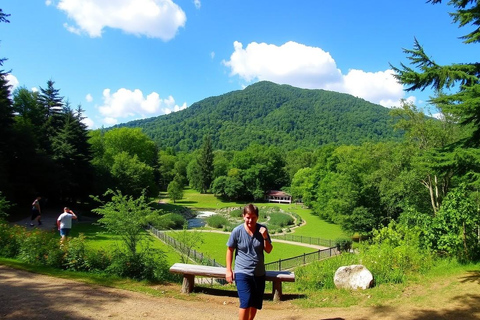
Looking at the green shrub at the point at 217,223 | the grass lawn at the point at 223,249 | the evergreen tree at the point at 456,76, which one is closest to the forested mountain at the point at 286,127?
the green shrub at the point at 217,223

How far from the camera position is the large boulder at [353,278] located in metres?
6.70

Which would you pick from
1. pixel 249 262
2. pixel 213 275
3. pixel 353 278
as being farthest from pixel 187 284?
pixel 353 278

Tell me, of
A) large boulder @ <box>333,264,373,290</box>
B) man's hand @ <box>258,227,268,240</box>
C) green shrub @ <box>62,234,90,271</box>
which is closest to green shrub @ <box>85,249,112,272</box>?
green shrub @ <box>62,234,90,271</box>

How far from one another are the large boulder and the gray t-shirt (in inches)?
141

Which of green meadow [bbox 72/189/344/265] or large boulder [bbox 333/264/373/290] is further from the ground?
large boulder [bbox 333/264/373/290]

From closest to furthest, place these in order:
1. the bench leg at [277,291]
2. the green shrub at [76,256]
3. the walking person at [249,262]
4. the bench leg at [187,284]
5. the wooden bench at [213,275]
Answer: the walking person at [249,262] < the wooden bench at [213,275] < the bench leg at [277,291] < the bench leg at [187,284] < the green shrub at [76,256]

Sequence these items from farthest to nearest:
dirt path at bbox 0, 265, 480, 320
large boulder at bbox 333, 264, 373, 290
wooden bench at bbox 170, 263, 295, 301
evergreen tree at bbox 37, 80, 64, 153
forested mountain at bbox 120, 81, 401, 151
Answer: forested mountain at bbox 120, 81, 401, 151, evergreen tree at bbox 37, 80, 64, 153, large boulder at bbox 333, 264, 373, 290, wooden bench at bbox 170, 263, 295, 301, dirt path at bbox 0, 265, 480, 320

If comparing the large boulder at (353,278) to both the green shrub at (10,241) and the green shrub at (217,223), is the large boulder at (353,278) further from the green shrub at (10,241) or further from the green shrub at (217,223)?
the green shrub at (217,223)

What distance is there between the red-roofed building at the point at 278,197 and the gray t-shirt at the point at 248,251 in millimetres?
64121

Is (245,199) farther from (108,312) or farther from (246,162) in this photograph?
(108,312)

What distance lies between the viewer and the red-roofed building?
67500 millimetres

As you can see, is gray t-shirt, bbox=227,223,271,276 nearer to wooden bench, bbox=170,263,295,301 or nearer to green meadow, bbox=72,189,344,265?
wooden bench, bbox=170,263,295,301

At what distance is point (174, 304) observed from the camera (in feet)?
18.9

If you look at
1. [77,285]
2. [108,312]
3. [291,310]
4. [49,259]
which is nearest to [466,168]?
[291,310]
